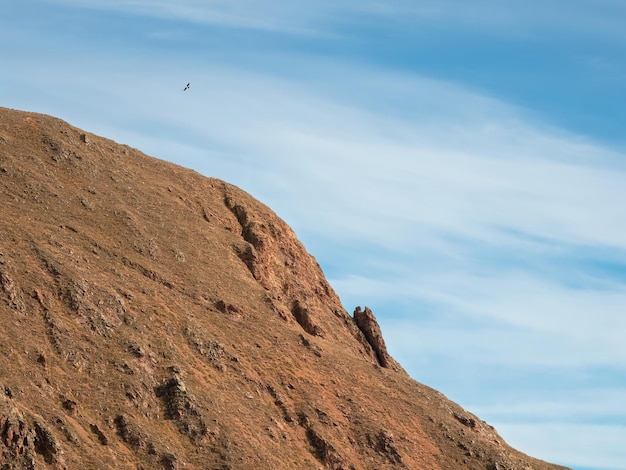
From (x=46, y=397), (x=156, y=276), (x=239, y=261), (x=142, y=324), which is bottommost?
(x=46, y=397)

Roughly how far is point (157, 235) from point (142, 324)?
69.8 ft

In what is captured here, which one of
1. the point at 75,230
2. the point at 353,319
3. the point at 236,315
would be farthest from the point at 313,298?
the point at 75,230

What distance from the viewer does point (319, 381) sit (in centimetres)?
11681

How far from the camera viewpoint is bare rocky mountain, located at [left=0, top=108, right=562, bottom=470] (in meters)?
91.8

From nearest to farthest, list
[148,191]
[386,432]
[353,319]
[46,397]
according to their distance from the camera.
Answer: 1. [46,397]
2. [386,432]
3. [148,191]
4. [353,319]

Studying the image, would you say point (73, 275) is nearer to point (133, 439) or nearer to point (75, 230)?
point (75, 230)

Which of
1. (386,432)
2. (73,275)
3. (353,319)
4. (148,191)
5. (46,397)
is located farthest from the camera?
(353,319)

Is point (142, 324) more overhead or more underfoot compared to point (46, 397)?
more overhead

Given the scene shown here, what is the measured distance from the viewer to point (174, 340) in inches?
4237

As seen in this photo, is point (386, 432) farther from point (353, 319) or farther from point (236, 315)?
point (353, 319)

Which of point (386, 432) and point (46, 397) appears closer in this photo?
point (46, 397)

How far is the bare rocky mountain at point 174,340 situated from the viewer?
3612 inches

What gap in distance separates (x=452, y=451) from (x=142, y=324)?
116ft

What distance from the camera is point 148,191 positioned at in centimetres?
13512
